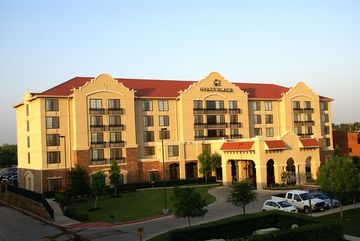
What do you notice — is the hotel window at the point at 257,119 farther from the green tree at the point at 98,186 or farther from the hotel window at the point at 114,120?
the green tree at the point at 98,186

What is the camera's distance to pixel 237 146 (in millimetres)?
60156

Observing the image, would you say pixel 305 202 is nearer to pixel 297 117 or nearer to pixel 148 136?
pixel 148 136

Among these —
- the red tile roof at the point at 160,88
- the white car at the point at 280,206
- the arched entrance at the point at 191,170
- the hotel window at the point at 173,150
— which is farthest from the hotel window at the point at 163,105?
the white car at the point at 280,206

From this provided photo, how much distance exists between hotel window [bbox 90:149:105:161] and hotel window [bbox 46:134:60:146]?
4.93 metres

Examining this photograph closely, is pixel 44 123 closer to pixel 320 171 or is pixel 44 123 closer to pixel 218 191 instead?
pixel 218 191

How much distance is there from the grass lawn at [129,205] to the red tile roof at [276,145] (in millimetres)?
10216

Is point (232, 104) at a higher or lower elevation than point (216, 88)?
lower

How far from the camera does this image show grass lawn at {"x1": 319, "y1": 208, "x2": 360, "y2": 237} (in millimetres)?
28352

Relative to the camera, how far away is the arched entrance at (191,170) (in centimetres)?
6875

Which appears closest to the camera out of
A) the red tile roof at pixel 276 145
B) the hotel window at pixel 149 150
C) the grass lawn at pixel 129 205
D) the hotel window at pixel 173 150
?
the grass lawn at pixel 129 205

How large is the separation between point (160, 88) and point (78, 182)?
24.1 metres

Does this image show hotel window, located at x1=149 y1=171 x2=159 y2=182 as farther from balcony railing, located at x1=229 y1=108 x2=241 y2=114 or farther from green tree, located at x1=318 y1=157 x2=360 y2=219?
green tree, located at x1=318 y1=157 x2=360 y2=219

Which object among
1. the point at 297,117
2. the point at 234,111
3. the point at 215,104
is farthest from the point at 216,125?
the point at 297,117

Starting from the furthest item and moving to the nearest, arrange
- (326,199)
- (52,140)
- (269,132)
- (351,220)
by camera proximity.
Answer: (269,132) → (52,140) → (326,199) → (351,220)
